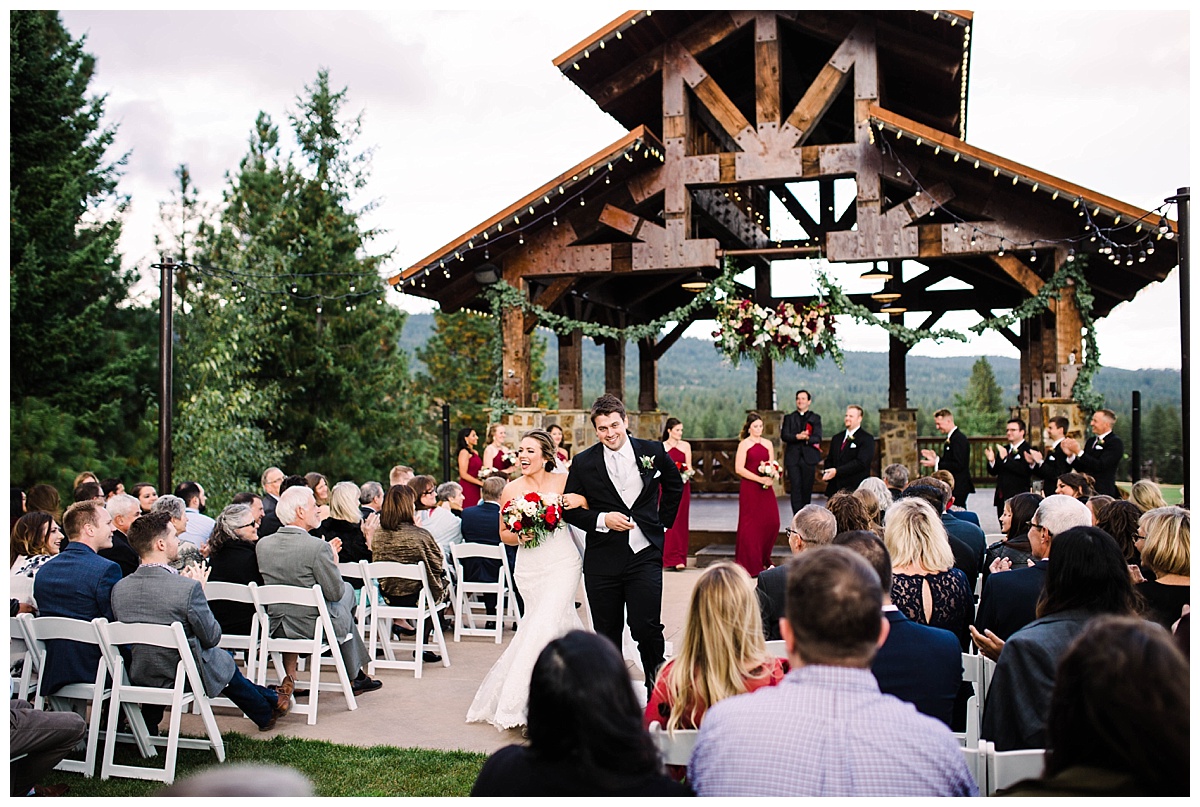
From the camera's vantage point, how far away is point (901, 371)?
17578mm

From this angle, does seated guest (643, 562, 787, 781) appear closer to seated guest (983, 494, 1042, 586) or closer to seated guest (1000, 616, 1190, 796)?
seated guest (1000, 616, 1190, 796)

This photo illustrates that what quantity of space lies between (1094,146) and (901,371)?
4775 mm

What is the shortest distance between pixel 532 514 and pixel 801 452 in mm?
6665

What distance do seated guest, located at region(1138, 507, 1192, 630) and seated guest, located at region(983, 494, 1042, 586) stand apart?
1.07 m

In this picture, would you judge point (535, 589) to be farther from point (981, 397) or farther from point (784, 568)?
point (981, 397)

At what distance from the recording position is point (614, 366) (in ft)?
60.0

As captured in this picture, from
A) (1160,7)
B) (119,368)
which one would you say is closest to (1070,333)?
(1160,7)

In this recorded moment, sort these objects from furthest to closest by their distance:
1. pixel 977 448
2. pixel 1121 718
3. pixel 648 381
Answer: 1. pixel 977 448
2. pixel 648 381
3. pixel 1121 718

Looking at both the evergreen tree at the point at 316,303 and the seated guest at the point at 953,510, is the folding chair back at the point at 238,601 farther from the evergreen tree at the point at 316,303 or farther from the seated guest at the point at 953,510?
the evergreen tree at the point at 316,303

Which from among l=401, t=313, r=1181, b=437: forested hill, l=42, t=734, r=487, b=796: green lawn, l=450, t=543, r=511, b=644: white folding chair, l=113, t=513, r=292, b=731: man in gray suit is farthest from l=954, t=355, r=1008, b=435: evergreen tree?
l=113, t=513, r=292, b=731: man in gray suit

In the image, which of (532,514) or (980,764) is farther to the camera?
(532,514)

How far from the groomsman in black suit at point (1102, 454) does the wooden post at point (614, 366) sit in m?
9.51

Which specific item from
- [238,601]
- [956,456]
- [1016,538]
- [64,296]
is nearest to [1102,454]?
[956,456]

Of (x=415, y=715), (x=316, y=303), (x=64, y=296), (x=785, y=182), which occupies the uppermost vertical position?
(x=785, y=182)
